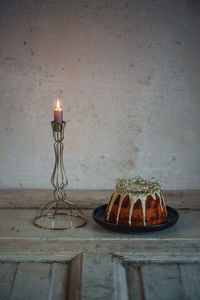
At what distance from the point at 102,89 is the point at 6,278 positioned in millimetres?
1036

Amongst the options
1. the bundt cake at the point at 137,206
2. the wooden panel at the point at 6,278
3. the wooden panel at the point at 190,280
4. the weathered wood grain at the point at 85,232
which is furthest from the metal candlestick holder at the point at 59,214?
the wooden panel at the point at 190,280

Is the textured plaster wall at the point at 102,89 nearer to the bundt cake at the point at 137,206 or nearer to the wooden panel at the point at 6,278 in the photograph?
the bundt cake at the point at 137,206

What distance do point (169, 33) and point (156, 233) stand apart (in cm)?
98

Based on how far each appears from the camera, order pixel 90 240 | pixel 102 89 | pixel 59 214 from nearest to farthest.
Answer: pixel 90 240 < pixel 59 214 < pixel 102 89

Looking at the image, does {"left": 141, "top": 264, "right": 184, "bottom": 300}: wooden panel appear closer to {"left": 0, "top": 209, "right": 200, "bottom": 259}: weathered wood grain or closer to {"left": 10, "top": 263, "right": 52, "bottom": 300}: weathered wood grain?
{"left": 0, "top": 209, "right": 200, "bottom": 259}: weathered wood grain

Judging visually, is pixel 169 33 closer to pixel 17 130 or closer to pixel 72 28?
pixel 72 28

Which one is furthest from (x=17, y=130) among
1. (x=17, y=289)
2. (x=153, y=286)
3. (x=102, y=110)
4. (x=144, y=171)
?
(x=153, y=286)

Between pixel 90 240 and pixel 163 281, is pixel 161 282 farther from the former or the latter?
pixel 90 240

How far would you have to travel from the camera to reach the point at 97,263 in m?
0.89

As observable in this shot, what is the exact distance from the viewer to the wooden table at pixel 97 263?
80 centimetres

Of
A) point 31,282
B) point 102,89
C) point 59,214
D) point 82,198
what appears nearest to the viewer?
point 31,282

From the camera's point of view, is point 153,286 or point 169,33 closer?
point 153,286

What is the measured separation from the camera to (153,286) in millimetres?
820

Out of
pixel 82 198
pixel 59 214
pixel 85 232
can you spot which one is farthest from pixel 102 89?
pixel 85 232
